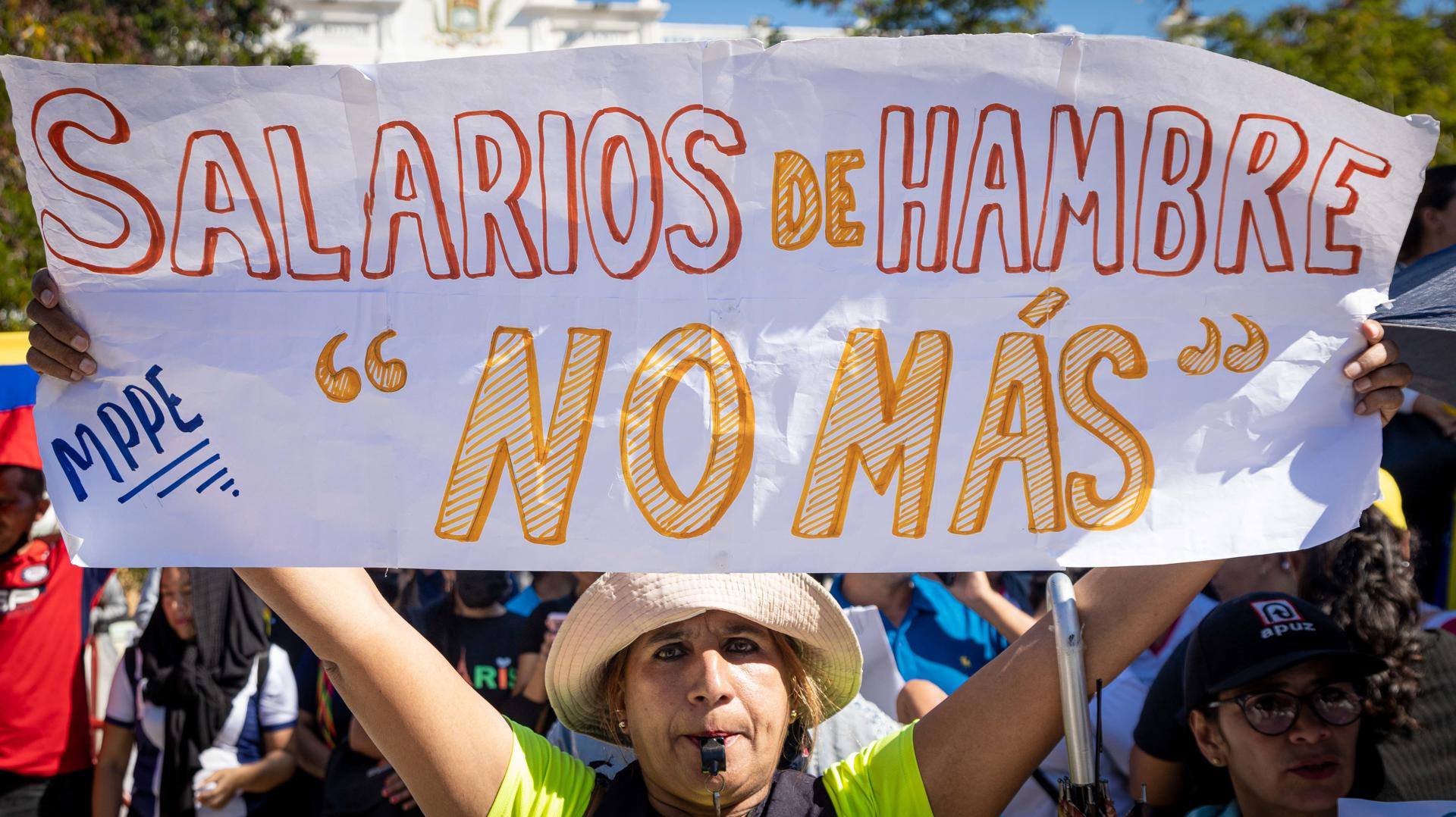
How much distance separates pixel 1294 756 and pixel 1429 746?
18.0 inches

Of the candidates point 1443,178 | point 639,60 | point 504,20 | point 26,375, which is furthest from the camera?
point 504,20

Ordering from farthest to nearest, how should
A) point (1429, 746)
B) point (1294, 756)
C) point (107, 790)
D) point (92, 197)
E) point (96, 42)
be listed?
point (96, 42) < point (107, 790) < point (1429, 746) < point (1294, 756) < point (92, 197)

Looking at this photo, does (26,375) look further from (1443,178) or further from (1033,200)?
(1443,178)

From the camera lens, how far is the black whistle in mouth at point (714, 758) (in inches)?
74.7

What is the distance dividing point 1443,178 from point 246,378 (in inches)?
140

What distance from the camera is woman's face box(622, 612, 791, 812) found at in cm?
196

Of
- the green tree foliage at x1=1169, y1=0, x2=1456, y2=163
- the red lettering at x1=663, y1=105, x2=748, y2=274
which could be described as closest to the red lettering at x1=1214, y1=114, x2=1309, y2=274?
the red lettering at x1=663, y1=105, x2=748, y2=274

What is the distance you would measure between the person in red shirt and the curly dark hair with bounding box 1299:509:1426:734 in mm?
3693

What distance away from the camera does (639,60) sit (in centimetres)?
181

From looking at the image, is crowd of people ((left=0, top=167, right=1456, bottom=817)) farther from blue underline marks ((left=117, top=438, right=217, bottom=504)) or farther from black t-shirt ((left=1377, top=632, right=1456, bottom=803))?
blue underline marks ((left=117, top=438, right=217, bottom=504))

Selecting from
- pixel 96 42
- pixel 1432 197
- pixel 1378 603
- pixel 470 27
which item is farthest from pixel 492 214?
pixel 470 27

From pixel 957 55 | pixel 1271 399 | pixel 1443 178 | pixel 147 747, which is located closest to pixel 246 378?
pixel 957 55

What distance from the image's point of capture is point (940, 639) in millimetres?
3562

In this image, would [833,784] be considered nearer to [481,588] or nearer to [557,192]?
[557,192]
